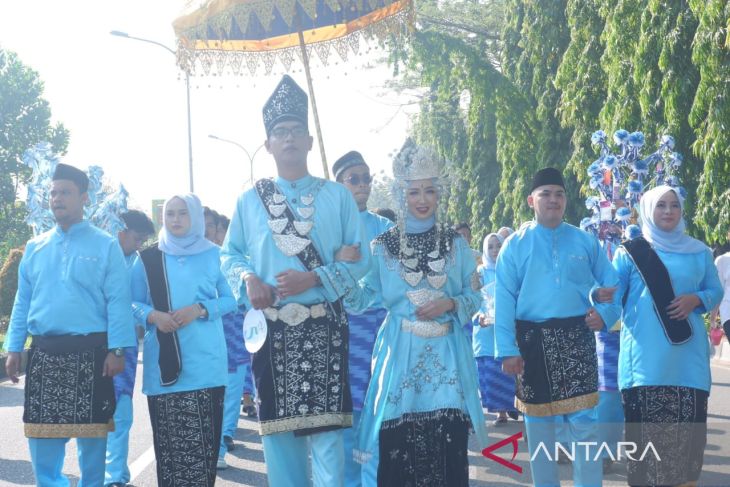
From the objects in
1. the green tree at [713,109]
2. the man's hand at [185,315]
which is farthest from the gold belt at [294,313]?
the green tree at [713,109]

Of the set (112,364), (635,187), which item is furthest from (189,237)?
(635,187)

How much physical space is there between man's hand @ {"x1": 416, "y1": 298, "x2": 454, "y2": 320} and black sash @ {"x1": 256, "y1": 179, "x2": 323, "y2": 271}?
Result: 26.3 inches

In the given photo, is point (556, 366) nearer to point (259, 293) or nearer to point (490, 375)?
point (259, 293)

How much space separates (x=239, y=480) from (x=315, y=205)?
10.6 feet

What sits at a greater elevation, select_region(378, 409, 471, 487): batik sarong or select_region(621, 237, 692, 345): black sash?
select_region(621, 237, 692, 345): black sash

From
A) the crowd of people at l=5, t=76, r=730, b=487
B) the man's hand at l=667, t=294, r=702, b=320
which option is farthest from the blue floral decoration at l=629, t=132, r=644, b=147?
the man's hand at l=667, t=294, r=702, b=320

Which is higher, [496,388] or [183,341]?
[183,341]

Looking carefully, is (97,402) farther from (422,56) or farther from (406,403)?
(422,56)

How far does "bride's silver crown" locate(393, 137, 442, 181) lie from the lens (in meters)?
5.69

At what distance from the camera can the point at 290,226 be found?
5133 mm

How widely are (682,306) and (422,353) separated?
1.72m

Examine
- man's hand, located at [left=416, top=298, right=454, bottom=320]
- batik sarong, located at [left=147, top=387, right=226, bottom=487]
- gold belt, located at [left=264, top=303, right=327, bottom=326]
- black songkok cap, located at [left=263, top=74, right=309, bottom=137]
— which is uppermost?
black songkok cap, located at [left=263, top=74, right=309, bottom=137]

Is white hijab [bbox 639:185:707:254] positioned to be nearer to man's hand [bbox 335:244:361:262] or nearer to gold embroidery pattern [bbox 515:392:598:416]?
gold embroidery pattern [bbox 515:392:598:416]

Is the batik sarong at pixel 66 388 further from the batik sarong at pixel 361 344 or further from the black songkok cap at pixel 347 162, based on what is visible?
the black songkok cap at pixel 347 162
